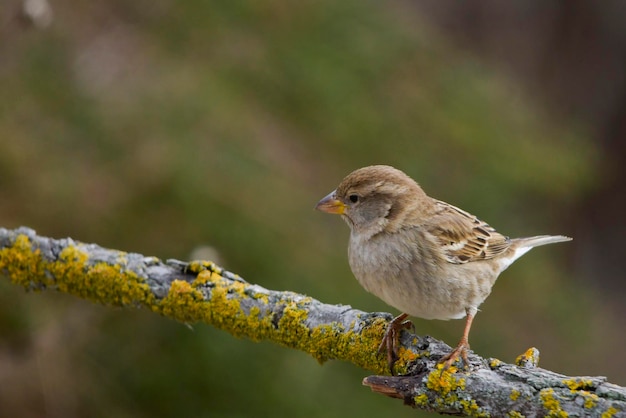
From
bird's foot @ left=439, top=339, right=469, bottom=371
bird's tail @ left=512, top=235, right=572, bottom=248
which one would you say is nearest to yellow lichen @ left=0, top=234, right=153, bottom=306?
bird's foot @ left=439, top=339, right=469, bottom=371

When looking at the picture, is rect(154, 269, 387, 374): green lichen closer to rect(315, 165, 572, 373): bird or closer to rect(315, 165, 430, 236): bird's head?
rect(315, 165, 572, 373): bird

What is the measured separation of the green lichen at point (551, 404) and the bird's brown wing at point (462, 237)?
3.63ft

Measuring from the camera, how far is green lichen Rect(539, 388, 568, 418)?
101 inches

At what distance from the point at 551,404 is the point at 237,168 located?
116 inches

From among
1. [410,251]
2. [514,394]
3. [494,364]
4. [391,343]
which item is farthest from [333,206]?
[514,394]

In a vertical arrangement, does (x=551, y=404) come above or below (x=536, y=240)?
below

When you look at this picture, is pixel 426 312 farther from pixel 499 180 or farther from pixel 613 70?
pixel 613 70

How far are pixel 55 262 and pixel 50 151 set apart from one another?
124cm

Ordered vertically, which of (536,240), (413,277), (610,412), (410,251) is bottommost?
(610,412)

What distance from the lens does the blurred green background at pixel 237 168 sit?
437 cm

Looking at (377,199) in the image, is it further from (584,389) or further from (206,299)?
(584,389)

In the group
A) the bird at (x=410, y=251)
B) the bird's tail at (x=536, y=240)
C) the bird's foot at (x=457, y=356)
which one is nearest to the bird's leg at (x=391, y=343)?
the bird at (x=410, y=251)

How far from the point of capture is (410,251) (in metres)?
3.64

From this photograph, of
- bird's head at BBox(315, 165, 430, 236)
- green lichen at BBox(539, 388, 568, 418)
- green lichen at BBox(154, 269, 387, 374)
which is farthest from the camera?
bird's head at BBox(315, 165, 430, 236)
